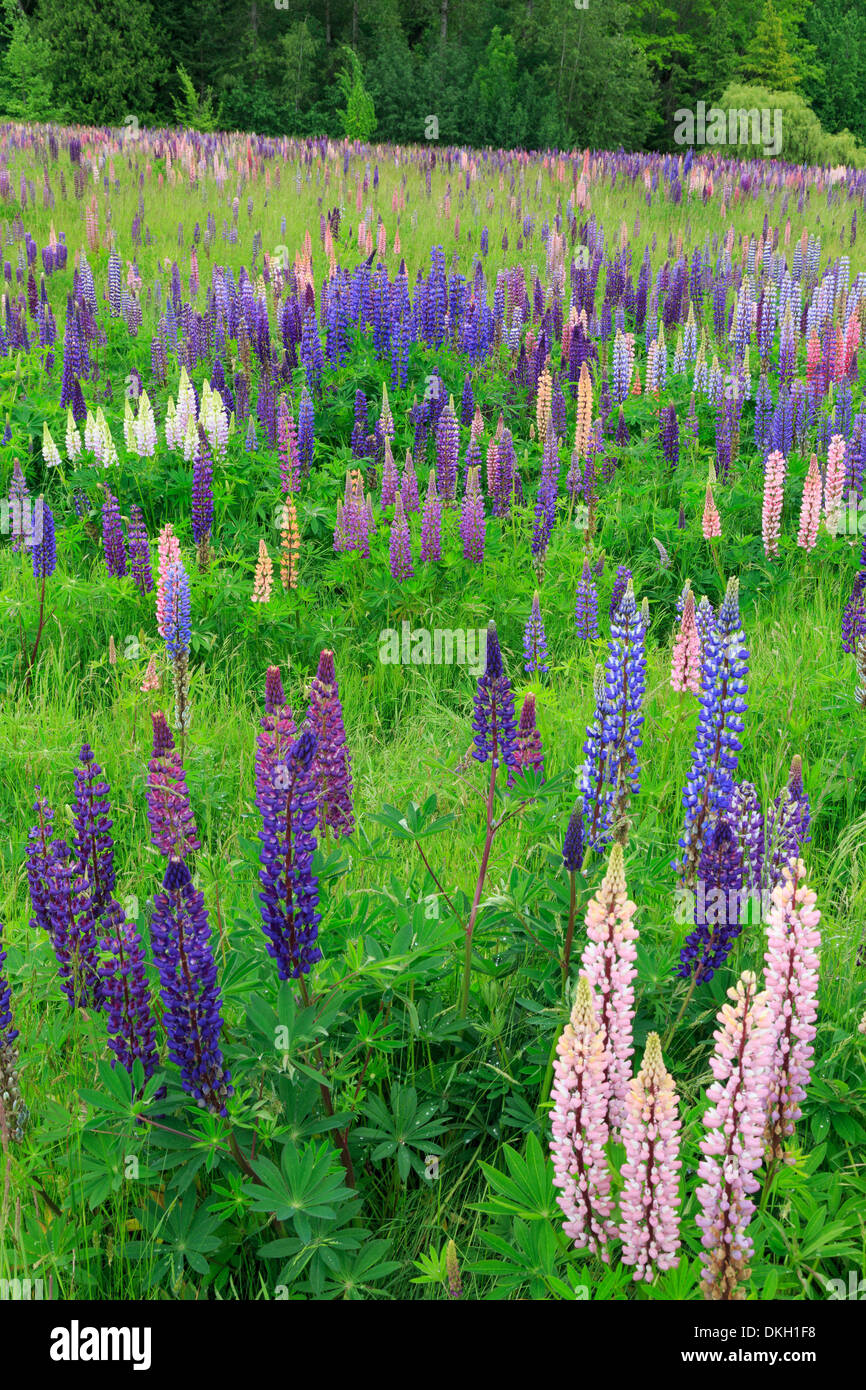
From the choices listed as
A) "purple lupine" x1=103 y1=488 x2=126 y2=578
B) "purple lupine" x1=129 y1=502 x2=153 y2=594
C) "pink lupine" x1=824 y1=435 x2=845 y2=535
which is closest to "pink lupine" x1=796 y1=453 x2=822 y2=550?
"pink lupine" x1=824 y1=435 x2=845 y2=535

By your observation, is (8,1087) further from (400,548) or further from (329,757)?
(400,548)

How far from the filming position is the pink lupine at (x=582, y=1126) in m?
1.71

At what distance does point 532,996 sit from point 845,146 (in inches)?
984

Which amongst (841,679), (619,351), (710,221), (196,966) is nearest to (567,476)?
(619,351)

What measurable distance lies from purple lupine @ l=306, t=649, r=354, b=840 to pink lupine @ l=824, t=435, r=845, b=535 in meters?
3.11

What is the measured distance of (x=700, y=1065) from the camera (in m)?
2.54

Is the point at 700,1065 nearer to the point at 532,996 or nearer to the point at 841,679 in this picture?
the point at 532,996

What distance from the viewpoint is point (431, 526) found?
5.12 m

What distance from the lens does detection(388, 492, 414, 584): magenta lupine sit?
4.97 metres

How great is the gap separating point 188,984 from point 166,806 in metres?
0.70

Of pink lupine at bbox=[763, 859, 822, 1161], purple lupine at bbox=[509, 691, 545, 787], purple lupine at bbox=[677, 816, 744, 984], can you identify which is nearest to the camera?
pink lupine at bbox=[763, 859, 822, 1161]

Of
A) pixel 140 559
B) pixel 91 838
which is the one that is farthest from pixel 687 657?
pixel 140 559

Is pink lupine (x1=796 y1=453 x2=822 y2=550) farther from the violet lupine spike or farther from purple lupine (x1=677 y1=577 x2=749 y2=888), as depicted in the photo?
the violet lupine spike

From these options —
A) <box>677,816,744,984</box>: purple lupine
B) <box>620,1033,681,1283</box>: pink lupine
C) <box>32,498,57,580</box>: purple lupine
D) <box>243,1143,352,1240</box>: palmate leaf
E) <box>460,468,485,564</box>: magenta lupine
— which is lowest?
<box>243,1143,352,1240</box>: palmate leaf
